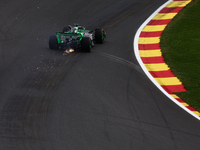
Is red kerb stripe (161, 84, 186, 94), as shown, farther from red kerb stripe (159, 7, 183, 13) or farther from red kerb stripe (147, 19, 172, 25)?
red kerb stripe (159, 7, 183, 13)

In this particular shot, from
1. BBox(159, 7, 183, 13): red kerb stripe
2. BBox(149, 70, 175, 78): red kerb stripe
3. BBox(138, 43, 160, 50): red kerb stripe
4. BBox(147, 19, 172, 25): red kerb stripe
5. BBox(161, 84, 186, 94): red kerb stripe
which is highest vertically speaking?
BBox(159, 7, 183, 13): red kerb stripe

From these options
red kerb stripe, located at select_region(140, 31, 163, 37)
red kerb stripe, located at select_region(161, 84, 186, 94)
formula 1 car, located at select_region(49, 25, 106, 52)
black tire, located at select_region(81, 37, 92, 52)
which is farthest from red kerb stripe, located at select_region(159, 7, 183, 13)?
red kerb stripe, located at select_region(161, 84, 186, 94)

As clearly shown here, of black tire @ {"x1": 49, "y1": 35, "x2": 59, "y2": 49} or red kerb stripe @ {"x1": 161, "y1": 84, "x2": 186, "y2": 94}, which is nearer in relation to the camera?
red kerb stripe @ {"x1": 161, "y1": 84, "x2": 186, "y2": 94}

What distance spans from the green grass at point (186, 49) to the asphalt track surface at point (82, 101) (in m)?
1.03

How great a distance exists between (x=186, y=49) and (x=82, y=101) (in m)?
6.00

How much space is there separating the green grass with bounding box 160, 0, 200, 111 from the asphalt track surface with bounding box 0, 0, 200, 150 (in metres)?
1.03

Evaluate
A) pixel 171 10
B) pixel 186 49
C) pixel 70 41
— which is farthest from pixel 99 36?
pixel 171 10

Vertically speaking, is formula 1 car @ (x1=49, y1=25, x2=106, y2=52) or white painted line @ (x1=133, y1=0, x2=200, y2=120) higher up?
formula 1 car @ (x1=49, y1=25, x2=106, y2=52)

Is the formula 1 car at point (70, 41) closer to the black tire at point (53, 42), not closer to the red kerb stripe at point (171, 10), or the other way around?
the black tire at point (53, 42)

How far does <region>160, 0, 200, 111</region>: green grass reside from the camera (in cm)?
1052

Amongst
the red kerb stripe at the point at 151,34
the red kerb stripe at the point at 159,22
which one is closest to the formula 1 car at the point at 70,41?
the red kerb stripe at the point at 151,34

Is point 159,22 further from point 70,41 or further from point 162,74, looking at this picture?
point 162,74

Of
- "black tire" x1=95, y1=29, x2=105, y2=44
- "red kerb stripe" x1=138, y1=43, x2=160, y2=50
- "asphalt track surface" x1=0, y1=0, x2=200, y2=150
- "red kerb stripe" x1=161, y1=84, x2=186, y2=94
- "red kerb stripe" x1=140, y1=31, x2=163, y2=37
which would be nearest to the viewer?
"asphalt track surface" x1=0, y1=0, x2=200, y2=150

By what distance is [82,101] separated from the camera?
367 inches
